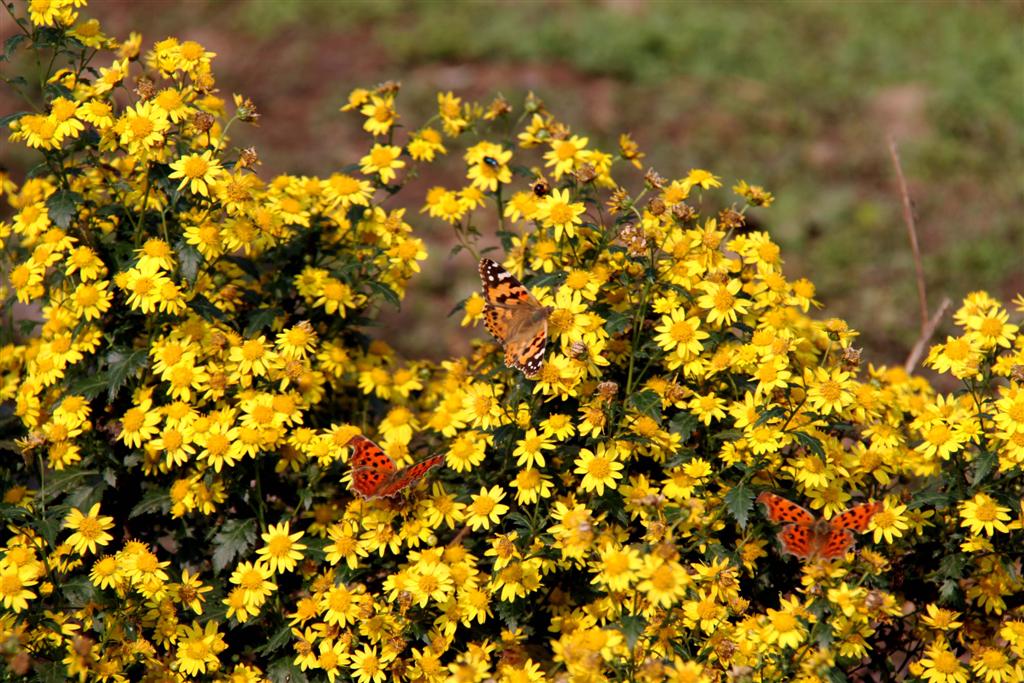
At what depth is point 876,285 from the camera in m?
6.46

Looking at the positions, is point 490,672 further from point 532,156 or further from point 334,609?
point 532,156

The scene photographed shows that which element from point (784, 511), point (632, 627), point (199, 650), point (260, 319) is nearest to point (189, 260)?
point (260, 319)

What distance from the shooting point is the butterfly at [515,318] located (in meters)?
2.78

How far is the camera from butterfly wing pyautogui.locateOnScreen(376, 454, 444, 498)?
2.78 metres

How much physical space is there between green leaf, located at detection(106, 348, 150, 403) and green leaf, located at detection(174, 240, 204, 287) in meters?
0.25

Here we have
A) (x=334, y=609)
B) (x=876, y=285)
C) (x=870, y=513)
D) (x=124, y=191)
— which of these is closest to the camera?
(x=870, y=513)

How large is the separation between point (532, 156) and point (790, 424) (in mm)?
4815

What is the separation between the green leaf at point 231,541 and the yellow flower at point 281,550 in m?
0.09

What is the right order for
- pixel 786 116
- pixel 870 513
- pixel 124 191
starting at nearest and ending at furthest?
pixel 870 513, pixel 124 191, pixel 786 116

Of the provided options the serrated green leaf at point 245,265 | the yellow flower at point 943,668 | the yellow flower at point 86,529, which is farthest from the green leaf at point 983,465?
the yellow flower at point 86,529

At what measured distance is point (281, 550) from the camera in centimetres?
291

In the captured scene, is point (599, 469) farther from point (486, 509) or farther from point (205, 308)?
point (205, 308)

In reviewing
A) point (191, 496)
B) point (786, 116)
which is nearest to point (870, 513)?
point (191, 496)

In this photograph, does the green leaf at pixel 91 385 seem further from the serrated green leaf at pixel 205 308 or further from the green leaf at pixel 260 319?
the green leaf at pixel 260 319
